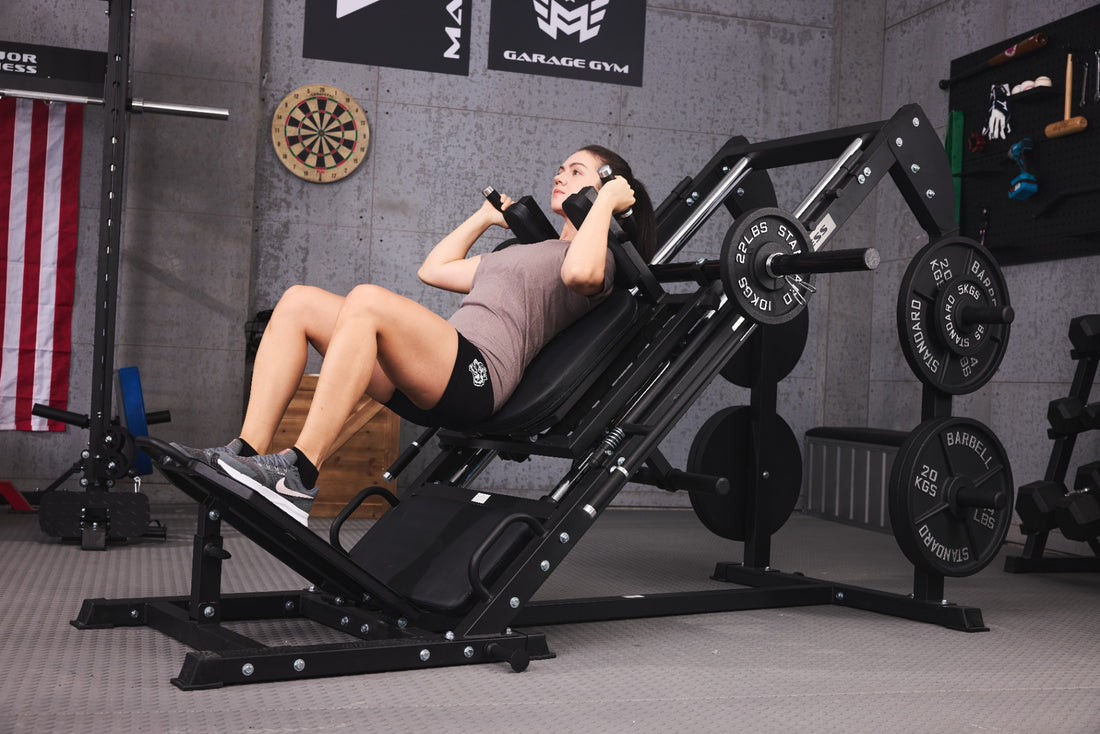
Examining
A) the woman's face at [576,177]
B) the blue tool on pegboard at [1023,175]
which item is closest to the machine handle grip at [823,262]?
the woman's face at [576,177]

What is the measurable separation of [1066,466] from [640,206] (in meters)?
2.28

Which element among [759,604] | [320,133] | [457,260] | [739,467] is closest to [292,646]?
[457,260]

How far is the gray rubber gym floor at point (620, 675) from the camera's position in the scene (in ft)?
6.99

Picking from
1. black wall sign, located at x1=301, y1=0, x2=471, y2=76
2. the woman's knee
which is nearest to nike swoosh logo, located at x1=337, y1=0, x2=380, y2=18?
black wall sign, located at x1=301, y1=0, x2=471, y2=76

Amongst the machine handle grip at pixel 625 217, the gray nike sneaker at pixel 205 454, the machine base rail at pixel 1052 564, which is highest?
the machine handle grip at pixel 625 217

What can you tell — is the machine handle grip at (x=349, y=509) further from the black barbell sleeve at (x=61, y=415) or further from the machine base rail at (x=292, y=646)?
the black barbell sleeve at (x=61, y=415)

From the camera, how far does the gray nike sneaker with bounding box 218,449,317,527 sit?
2.29 m

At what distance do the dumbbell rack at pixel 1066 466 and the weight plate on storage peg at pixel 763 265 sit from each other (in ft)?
6.00

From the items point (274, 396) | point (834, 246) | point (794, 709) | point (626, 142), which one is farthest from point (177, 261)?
point (794, 709)

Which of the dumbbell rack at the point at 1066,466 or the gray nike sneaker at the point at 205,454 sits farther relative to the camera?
the dumbbell rack at the point at 1066,466

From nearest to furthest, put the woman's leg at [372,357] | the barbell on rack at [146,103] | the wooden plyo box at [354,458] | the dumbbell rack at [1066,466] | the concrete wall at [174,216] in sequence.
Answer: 1. the woman's leg at [372,357]
2. the dumbbell rack at [1066,466]
3. the barbell on rack at [146,103]
4. the wooden plyo box at [354,458]
5. the concrete wall at [174,216]

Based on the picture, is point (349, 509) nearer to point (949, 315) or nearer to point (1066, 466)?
point (949, 315)

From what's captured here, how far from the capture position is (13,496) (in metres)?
5.06

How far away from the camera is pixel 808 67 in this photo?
6.59 metres
